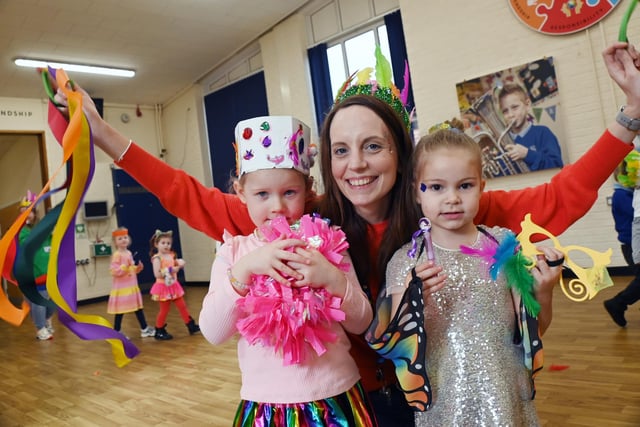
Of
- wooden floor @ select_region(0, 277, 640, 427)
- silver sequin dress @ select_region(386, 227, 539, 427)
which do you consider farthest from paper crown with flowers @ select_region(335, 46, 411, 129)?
wooden floor @ select_region(0, 277, 640, 427)

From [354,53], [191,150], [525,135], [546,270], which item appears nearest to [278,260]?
[546,270]

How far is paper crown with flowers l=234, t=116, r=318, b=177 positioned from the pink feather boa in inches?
9.3

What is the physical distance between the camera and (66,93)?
1.24 metres

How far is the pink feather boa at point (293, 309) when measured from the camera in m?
1.07

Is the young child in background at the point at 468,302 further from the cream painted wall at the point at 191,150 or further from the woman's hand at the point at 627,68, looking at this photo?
Answer: the cream painted wall at the point at 191,150

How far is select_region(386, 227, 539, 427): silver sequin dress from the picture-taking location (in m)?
1.09

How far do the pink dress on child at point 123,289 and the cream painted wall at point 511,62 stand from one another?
396 centimetres

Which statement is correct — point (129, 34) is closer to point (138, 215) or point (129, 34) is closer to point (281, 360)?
point (138, 215)

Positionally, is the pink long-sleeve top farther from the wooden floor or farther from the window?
the window

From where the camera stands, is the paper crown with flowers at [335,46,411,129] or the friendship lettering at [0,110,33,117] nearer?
the paper crown with flowers at [335,46,411,129]

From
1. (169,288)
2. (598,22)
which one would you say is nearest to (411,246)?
(169,288)

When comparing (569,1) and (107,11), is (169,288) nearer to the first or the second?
(107,11)

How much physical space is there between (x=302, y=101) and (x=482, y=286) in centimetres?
654

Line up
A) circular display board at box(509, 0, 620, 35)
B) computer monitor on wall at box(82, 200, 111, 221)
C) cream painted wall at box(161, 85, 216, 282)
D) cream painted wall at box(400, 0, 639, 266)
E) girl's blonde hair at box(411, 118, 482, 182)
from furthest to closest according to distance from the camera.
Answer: cream painted wall at box(161, 85, 216, 282), computer monitor on wall at box(82, 200, 111, 221), cream painted wall at box(400, 0, 639, 266), circular display board at box(509, 0, 620, 35), girl's blonde hair at box(411, 118, 482, 182)
